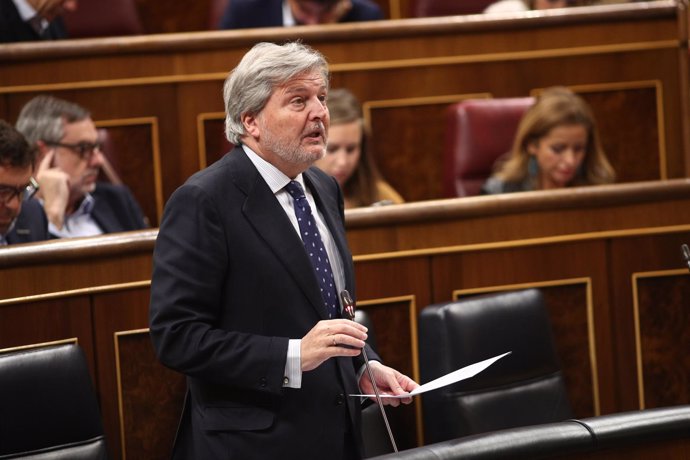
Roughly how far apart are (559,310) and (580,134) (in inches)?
14.6

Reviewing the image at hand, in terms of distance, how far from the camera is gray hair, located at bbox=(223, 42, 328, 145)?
76 centimetres

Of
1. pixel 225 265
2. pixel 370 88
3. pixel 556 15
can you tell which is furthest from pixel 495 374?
pixel 556 15

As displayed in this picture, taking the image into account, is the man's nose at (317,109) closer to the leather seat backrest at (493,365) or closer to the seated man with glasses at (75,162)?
the leather seat backrest at (493,365)

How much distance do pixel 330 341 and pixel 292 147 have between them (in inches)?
5.8

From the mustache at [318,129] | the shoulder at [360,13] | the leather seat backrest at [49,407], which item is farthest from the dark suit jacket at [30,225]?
the shoulder at [360,13]

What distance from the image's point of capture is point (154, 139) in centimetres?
148

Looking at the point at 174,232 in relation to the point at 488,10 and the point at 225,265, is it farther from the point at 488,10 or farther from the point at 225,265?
the point at 488,10

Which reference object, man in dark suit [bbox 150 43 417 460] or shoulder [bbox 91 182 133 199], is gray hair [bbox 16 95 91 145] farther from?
man in dark suit [bbox 150 43 417 460]

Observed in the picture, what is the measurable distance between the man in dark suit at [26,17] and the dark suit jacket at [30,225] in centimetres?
47

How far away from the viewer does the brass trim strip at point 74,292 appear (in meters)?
0.92

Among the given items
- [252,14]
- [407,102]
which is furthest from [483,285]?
[252,14]

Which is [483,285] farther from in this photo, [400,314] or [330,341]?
[330,341]

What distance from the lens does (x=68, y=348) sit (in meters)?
0.88

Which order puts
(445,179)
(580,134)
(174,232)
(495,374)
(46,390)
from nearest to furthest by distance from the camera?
1. (174,232)
2. (46,390)
3. (495,374)
4. (580,134)
5. (445,179)
